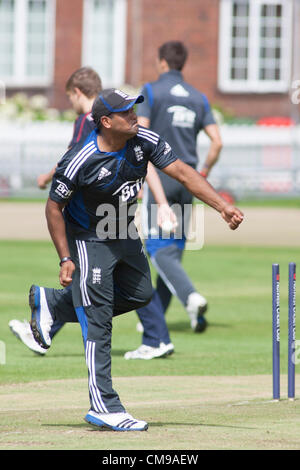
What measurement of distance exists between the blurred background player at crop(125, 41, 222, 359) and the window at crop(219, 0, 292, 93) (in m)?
21.5

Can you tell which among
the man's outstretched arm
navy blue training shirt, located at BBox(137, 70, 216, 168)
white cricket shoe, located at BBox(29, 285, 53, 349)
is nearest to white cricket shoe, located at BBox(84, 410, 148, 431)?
white cricket shoe, located at BBox(29, 285, 53, 349)

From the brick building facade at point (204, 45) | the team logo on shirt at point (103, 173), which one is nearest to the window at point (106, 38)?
the brick building facade at point (204, 45)

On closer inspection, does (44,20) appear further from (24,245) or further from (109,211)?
(109,211)

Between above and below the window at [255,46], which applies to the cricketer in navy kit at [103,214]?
below

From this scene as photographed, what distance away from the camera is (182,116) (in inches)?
398

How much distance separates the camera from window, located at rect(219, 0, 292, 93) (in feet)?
103

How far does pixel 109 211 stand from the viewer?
21.1ft

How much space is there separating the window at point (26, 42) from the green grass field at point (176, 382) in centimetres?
1849

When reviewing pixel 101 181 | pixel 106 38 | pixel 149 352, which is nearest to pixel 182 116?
pixel 149 352

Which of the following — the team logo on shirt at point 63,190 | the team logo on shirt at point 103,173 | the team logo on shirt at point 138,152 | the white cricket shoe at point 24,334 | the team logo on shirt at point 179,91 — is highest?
the team logo on shirt at point 179,91

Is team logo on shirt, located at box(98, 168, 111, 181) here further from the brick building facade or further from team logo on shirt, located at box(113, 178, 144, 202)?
the brick building facade

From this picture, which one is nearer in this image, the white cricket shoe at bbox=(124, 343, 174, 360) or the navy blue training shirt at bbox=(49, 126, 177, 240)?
the navy blue training shirt at bbox=(49, 126, 177, 240)

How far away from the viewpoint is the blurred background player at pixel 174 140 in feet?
32.5

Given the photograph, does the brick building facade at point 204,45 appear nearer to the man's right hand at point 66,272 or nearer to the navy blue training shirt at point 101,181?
the navy blue training shirt at point 101,181
